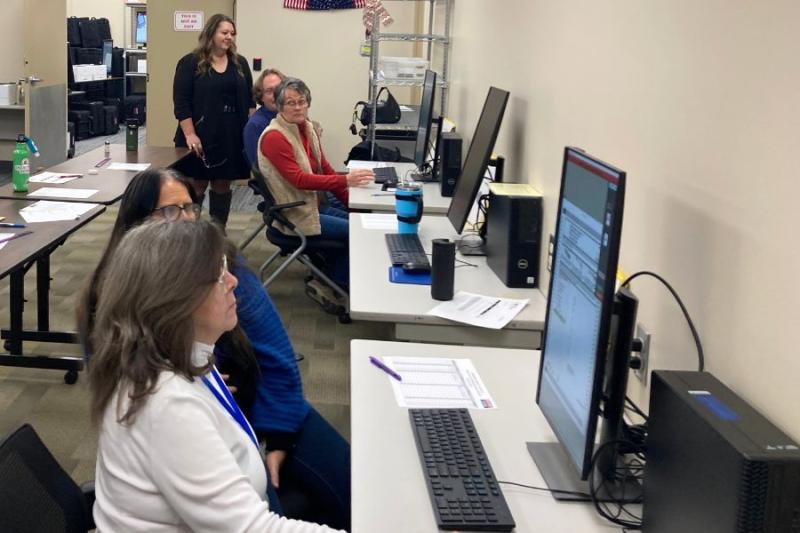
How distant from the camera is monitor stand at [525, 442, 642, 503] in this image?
1.64 m

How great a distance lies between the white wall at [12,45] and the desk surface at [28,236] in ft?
19.4

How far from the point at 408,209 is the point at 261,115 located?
1854mm

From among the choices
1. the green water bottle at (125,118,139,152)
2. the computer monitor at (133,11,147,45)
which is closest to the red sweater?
the green water bottle at (125,118,139,152)

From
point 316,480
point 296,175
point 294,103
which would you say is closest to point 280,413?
point 316,480

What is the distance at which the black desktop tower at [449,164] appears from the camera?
4438mm

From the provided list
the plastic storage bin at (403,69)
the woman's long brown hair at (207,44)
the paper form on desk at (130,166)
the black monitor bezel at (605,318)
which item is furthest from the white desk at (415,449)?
the plastic storage bin at (403,69)

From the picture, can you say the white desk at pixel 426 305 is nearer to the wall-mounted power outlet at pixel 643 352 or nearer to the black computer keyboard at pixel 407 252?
the black computer keyboard at pixel 407 252

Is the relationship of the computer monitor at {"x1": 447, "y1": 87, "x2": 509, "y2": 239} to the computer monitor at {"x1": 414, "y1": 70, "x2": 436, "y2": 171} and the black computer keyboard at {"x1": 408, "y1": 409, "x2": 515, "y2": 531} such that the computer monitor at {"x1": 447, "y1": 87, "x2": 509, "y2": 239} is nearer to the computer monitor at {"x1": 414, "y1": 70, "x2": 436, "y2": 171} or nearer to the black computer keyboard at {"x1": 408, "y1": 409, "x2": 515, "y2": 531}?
the computer monitor at {"x1": 414, "y1": 70, "x2": 436, "y2": 171}

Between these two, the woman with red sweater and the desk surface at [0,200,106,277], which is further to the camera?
the woman with red sweater

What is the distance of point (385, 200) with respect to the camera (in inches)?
175

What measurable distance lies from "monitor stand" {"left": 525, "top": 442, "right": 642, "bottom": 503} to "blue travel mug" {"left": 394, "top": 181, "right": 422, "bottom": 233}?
193 cm

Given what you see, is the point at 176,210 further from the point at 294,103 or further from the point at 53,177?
the point at 53,177

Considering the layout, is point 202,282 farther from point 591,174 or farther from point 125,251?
point 591,174

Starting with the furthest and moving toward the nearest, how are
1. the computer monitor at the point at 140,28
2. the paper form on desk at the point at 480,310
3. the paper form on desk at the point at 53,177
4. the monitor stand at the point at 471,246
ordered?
the computer monitor at the point at 140,28
the paper form on desk at the point at 53,177
the monitor stand at the point at 471,246
the paper form on desk at the point at 480,310
